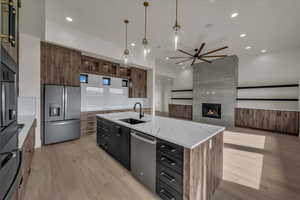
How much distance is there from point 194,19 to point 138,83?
333 cm

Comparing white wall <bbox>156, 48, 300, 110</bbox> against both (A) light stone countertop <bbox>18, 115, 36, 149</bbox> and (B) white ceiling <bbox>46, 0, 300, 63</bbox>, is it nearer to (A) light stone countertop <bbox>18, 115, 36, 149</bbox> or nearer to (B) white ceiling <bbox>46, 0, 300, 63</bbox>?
(B) white ceiling <bbox>46, 0, 300, 63</bbox>

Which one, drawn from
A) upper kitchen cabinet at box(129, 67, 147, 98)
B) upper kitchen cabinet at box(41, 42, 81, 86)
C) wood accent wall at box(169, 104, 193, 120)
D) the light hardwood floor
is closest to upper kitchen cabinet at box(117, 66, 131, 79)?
upper kitchen cabinet at box(129, 67, 147, 98)

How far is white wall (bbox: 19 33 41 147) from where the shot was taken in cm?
296

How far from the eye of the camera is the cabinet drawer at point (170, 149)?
1.25 m

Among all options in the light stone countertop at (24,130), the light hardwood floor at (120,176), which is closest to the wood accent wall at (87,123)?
the light hardwood floor at (120,176)

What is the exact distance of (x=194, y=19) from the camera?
117 inches

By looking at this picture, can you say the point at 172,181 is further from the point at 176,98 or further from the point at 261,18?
the point at 176,98

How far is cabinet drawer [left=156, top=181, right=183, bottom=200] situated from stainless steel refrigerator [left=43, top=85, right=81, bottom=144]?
320 centimetres

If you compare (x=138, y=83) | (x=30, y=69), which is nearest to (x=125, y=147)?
(x=30, y=69)

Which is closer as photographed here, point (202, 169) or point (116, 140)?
point (202, 169)

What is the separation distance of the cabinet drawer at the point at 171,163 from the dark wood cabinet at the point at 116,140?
2.46 feet

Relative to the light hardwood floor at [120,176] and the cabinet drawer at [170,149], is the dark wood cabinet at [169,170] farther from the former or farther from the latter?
the light hardwood floor at [120,176]

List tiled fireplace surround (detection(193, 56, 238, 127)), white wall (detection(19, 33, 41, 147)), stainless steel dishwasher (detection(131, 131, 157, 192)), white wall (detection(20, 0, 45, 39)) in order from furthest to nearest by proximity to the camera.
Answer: tiled fireplace surround (detection(193, 56, 238, 127)) → white wall (detection(19, 33, 41, 147)) → white wall (detection(20, 0, 45, 39)) → stainless steel dishwasher (detection(131, 131, 157, 192))

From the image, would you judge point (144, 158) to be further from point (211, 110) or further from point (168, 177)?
point (211, 110)
